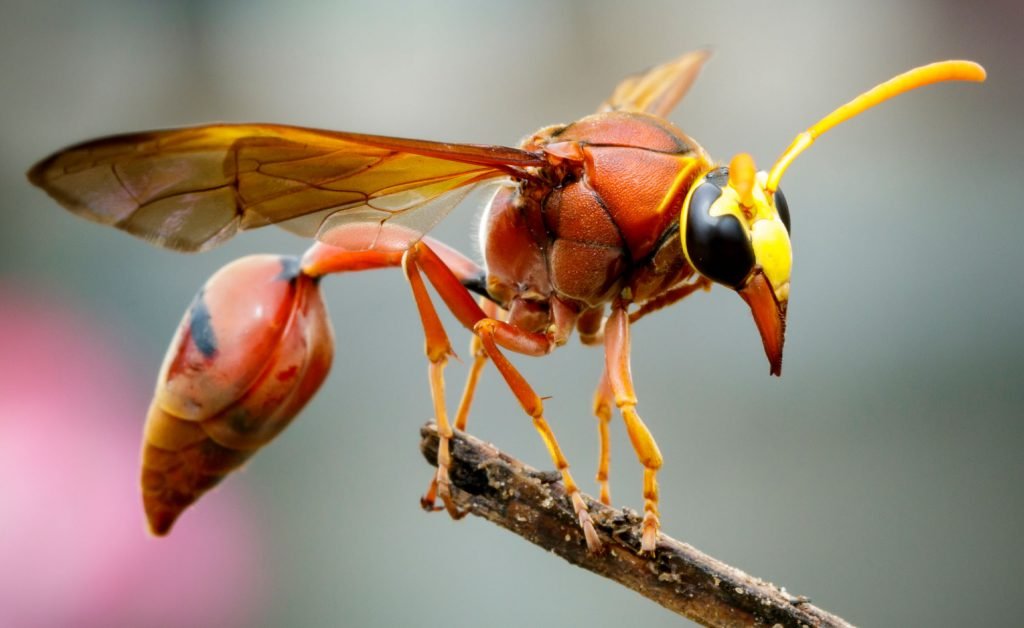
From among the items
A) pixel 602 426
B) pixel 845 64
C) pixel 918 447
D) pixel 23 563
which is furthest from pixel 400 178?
pixel 845 64

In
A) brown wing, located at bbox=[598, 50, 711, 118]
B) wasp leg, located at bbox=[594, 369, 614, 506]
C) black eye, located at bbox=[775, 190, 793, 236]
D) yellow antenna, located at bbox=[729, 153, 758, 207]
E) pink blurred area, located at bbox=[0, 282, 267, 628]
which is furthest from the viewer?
pink blurred area, located at bbox=[0, 282, 267, 628]

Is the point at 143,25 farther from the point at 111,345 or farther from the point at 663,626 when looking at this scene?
A: the point at 663,626

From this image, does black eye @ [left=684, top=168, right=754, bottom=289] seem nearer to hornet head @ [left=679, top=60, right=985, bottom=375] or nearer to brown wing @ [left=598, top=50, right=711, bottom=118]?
hornet head @ [left=679, top=60, right=985, bottom=375]

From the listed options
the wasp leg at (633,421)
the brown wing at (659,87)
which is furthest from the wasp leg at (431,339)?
the brown wing at (659,87)

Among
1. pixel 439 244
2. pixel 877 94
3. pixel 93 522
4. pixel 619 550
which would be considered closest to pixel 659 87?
pixel 439 244

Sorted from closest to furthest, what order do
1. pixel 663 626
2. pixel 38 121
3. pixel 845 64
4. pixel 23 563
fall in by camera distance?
pixel 23 563, pixel 663 626, pixel 38 121, pixel 845 64

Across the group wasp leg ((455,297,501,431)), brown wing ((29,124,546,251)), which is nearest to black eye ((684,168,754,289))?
brown wing ((29,124,546,251))

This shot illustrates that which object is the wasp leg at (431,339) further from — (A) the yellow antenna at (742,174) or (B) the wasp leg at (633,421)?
(A) the yellow antenna at (742,174)
